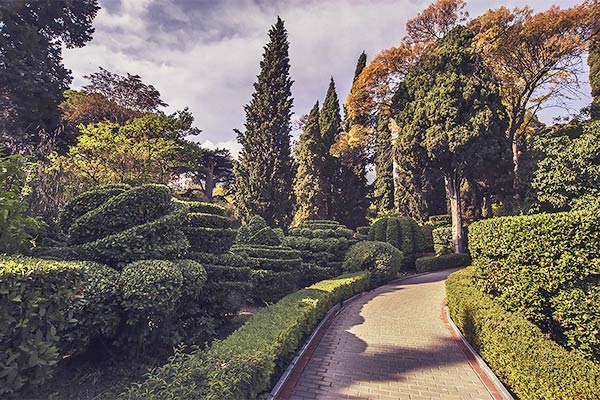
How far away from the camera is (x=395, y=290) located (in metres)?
13.2

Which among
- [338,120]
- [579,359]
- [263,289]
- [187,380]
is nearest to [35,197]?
[263,289]

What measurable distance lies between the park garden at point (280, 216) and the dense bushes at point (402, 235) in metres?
0.12

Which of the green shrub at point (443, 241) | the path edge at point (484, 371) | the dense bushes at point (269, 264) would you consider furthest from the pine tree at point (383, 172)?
the path edge at point (484, 371)

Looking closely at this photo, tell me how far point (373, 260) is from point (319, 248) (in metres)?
2.53

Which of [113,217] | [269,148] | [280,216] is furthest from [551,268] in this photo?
[269,148]

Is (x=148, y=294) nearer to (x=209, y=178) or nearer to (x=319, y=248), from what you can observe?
(x=319, y=248)

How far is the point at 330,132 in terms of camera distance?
89.4 feet

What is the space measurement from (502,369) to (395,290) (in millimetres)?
8036

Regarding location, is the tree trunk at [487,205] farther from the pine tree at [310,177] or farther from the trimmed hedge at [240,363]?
the trimmed hedge at [240,363]

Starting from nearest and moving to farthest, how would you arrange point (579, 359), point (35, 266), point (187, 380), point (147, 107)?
point (35, 266)
point (187, 380)
point (579, 359)
point (147, 107)

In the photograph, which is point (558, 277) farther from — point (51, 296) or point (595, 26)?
point (595, 26)

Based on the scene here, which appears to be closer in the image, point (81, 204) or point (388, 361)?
point (81, 204)

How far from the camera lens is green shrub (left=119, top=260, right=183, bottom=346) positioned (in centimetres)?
472

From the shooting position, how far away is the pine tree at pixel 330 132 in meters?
25.4
